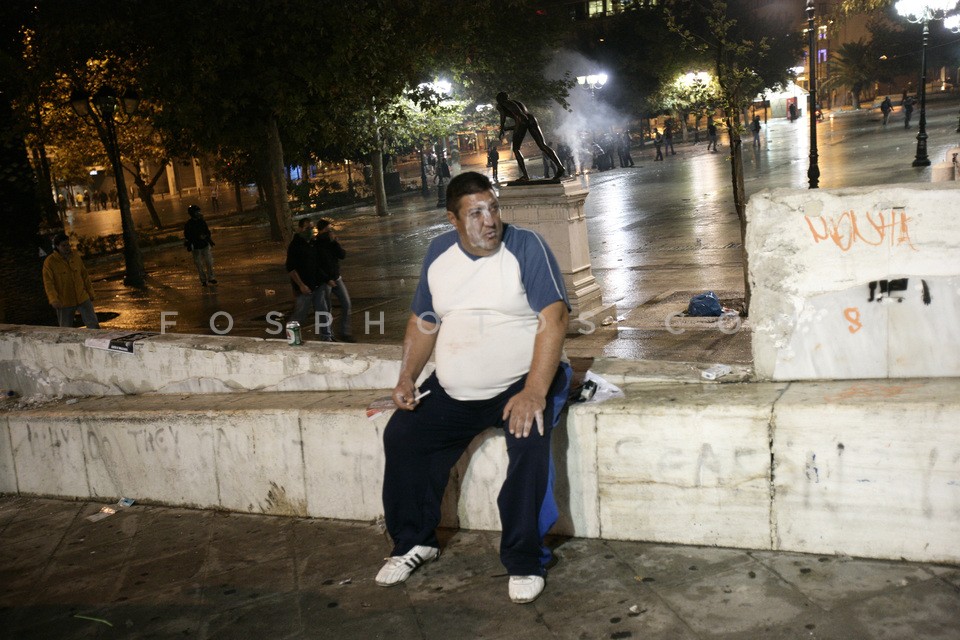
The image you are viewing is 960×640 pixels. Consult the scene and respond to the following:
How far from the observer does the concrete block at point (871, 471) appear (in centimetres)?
362

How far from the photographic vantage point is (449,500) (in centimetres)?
468

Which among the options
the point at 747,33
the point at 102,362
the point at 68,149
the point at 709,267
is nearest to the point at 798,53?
the point at 747,33

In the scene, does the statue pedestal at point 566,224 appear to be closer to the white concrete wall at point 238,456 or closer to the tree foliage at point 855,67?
the white concrete wall at point 238,456

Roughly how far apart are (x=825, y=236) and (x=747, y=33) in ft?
146

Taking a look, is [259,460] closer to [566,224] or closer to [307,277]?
[307,277]

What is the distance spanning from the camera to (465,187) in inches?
160

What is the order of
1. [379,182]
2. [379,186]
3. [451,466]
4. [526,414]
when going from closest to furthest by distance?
[526,414], [451,466], [379,182], [379,186]

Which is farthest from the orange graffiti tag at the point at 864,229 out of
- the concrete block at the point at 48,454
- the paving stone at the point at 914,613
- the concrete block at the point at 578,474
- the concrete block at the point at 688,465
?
the concrete block at the point at 48,454

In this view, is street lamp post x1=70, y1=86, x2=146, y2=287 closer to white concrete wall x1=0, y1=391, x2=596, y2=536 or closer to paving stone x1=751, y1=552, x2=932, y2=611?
Answer: white concrete wall x1=0, y1=391, x2=596, y2=536

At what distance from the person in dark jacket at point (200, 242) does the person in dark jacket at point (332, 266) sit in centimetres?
674

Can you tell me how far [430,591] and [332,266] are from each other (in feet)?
24.0

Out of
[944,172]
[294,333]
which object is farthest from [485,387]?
[944,172]

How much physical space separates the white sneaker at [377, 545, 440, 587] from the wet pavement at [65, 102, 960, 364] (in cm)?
440

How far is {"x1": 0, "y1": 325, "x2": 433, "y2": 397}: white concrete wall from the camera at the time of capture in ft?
18.0
